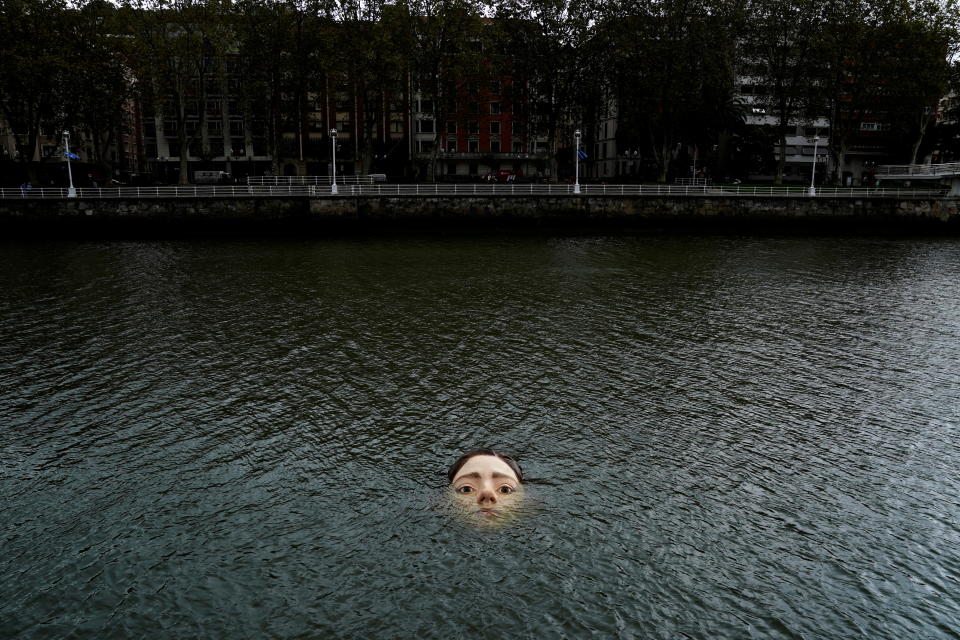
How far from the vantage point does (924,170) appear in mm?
Result: 69062

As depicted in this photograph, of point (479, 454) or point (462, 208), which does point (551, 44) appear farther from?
point (479, 454)

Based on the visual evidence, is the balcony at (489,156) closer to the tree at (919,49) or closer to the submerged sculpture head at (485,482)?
the tree at (919,49)

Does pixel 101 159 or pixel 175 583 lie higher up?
pixel 101 159

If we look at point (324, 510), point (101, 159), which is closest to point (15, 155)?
point (101, 159)

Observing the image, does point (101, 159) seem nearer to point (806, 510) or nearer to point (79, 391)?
point (79, 391)

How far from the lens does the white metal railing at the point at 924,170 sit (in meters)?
63.4

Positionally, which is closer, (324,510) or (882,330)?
(324,510)

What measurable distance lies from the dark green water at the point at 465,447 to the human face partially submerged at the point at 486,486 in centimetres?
46

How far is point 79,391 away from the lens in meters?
17.4

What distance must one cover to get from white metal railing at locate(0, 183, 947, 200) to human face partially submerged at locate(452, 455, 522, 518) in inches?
1729

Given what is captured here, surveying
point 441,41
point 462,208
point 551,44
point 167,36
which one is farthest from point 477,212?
point 167,36

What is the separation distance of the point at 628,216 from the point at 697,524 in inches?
1849

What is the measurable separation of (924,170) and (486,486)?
7363cm

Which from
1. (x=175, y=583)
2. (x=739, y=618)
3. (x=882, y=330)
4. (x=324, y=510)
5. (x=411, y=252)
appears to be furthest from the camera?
(x=411, y=252)
